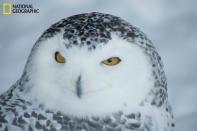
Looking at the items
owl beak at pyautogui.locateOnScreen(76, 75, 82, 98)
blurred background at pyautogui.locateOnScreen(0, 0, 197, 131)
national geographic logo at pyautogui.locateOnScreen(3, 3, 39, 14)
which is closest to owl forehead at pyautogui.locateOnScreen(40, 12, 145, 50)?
owl beak at pyautogui.locateOnScreen(76, 75, 82, 98)

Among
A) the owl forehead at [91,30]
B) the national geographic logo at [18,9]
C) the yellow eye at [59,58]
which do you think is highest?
the national geographic logo at [18,9]

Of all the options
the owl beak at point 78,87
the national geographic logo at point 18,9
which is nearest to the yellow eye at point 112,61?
the owl beak at point 78,87

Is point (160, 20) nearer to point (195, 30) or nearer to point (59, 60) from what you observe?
point (195, 30)

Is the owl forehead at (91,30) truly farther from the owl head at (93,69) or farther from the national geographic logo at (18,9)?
the national geographic logo at (18,9)

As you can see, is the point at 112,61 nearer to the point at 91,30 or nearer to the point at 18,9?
the point at 91,30

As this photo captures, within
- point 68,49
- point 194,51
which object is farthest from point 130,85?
point 194,51

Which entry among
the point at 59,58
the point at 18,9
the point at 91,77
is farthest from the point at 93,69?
the point at 18,9

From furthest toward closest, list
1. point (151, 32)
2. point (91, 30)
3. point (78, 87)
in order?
point (151, 32) → point (91, 30) → point (78, 87)
